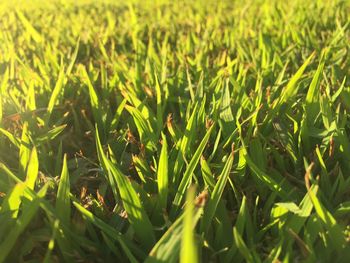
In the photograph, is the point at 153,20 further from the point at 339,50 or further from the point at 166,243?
the point at 166,243

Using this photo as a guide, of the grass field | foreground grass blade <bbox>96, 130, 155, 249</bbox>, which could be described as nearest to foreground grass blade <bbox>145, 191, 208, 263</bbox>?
the grass field

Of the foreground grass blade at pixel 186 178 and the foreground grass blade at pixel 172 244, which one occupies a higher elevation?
the foreground grass blade at pixel 172 244

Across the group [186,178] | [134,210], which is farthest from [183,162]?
[134,210]

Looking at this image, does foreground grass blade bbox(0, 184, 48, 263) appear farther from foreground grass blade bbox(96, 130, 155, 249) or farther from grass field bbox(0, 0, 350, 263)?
foreground grass blade bbox(96, 130, 155, 249)

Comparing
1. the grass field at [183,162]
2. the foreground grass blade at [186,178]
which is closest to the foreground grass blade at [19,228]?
the grass field at [183,162]

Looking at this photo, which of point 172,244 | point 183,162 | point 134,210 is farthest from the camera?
point 183,162

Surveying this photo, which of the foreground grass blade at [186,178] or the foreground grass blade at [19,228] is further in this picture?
the foreground grass blade at [186,178]

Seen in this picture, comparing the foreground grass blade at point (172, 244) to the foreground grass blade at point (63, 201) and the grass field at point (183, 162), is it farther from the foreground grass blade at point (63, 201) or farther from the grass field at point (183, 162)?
the foreground grass blade at point (63, 201)

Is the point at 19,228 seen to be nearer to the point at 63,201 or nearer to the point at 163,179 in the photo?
the point at 63,201
